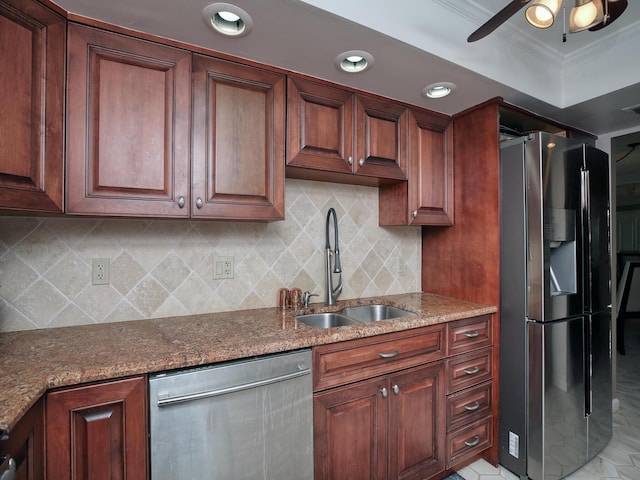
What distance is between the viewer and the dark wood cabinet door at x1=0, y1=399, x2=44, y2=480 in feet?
2.54

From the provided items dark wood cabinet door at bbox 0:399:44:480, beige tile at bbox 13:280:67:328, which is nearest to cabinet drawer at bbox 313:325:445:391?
dark wood cabinet door at bbox 0:399:44:480

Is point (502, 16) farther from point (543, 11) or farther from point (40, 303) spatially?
point (40, 303)

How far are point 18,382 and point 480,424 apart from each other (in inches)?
85.2

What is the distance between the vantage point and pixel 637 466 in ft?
6.42

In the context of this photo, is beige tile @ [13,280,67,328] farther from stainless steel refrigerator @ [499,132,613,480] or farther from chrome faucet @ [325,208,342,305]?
stainless steel refrigerator @ [499,132,613,480]

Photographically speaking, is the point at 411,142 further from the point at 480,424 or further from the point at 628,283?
the point at 628,283

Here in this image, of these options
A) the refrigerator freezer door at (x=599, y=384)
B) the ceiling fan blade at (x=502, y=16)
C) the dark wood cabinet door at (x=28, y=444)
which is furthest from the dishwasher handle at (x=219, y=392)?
the refrigerator freezer door at (x=599, y=384)

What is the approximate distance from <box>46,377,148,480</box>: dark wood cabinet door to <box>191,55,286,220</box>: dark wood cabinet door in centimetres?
73

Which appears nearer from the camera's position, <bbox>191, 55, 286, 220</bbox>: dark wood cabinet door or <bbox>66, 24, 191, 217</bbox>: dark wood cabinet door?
<bbox>66, 24, 191, 217</bbox>: dark wood cabinet door

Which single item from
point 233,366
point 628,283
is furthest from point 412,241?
point 628,283

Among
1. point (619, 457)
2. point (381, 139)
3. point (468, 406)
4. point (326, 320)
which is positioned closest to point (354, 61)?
point (381, 139)

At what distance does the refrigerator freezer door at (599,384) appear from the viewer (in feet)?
6.44

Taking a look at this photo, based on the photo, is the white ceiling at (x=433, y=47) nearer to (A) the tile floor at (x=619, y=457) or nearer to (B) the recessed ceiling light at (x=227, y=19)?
(B) the recessed ceiling light at (x=227, y=19)

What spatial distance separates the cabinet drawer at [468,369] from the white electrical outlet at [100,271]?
1.78m
